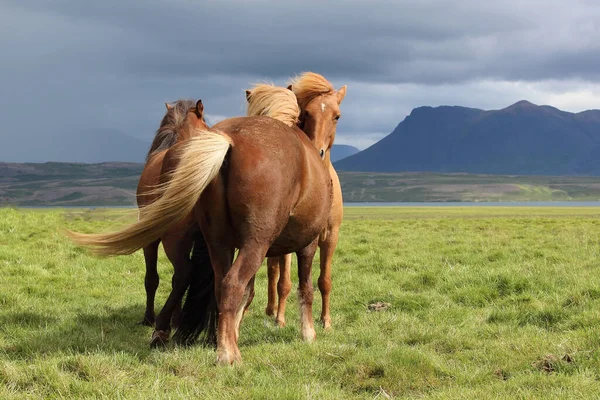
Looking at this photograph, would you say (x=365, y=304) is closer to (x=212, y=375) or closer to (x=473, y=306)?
(x=473, y=306)

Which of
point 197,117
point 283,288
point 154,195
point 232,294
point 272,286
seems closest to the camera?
point 232,294

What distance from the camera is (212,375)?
4.63 meters

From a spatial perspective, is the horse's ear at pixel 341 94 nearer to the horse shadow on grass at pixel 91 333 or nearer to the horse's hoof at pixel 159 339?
the horse shadow on grass at pixel 91 333

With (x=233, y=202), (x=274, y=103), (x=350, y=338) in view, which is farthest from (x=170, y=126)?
(x=350, y=338)

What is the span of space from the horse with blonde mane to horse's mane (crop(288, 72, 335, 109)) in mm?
1651

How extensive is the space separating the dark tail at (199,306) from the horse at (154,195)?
0.41 ft

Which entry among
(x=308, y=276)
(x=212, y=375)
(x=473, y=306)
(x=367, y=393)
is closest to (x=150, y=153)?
(x=308, y=276)

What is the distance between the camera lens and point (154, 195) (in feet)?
21.7

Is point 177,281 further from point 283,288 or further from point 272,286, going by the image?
→ point 272,286

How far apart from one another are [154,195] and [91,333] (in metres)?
1.66

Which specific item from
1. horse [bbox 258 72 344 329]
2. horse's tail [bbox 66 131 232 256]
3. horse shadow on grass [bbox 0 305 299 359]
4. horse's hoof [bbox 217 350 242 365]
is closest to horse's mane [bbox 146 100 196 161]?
horse [bbox 258 72 344 329]

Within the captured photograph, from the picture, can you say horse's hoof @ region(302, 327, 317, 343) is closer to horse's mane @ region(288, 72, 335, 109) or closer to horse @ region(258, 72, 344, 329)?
horse @ region(258, 72, 344, 329)

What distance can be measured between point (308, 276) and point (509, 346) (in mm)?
2171

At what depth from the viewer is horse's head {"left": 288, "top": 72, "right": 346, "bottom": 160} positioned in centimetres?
662
